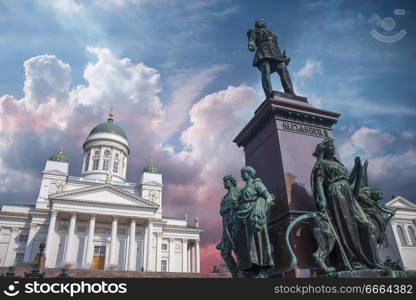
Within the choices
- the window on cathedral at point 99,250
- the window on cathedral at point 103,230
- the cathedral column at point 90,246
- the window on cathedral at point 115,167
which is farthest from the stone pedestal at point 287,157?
the window on cathedral at point 115,167

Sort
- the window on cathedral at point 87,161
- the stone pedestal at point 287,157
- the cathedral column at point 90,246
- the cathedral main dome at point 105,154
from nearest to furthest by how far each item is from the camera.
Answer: the stone pedestal at point 287,157, the cathedral column at point 90,246, the cathedral main dome at point 105,154, the window on cathedral at point 87,161

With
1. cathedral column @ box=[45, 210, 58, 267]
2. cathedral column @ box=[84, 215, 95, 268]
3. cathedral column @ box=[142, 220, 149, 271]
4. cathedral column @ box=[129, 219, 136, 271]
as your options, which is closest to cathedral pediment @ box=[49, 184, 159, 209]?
cathedral column @ box=[45, 210, 58, 267]

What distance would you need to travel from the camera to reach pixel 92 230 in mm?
42969

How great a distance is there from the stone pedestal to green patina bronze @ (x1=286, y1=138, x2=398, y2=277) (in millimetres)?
277

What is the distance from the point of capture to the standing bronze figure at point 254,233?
12.0 ft

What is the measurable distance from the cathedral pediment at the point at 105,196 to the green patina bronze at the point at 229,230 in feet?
143

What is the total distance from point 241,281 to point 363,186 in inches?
117

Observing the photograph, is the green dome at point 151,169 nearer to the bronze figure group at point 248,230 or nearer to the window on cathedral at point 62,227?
the window on cathedral at point 62,227

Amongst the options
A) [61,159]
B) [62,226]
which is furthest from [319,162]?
[61,159]

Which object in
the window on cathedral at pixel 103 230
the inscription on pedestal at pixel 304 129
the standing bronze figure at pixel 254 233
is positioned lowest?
the standing bronze figure at pixel 254 233

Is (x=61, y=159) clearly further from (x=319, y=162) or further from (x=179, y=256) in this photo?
(x=319, y=162)

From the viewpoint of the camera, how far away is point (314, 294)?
287cm

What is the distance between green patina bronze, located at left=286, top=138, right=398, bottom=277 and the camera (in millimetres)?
3725

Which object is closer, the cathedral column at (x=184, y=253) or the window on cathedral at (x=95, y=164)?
the cathedral column at (x=184, y=253)
